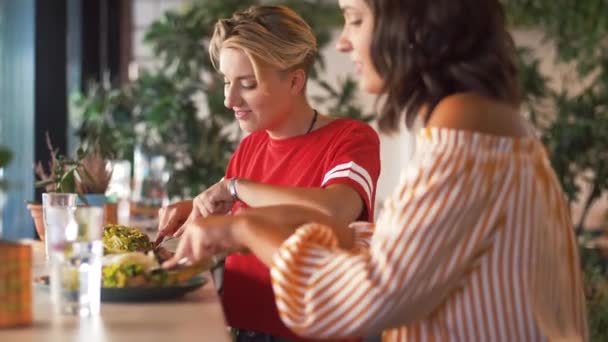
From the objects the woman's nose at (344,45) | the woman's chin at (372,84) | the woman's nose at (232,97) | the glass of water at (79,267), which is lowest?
the glass of water at (79,267)

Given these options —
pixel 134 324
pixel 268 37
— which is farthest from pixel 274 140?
pixel 134 324

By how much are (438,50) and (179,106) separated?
12.6ft

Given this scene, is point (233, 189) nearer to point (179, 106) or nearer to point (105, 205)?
point (105, 205)

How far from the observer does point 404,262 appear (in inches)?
57.5

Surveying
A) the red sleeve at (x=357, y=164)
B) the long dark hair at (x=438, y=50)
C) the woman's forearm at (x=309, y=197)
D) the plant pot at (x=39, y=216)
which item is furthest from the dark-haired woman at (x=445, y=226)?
the plant pot at (x=39, y=216)

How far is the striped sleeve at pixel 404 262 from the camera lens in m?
1.46

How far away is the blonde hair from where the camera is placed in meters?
2.39

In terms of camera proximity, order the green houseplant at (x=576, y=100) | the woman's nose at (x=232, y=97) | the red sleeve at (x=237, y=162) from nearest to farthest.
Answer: the woman's nose at (x=232, y=97), the red sleeve at (x=237, y=162), the green houseplant at (x=576, y=100)

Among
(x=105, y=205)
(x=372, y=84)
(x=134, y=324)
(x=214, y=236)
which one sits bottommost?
(x=105, y=205)

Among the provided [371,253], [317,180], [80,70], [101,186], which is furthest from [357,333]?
[80,70]

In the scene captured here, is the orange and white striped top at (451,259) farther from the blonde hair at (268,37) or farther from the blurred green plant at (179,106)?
the blurred green plant at (179,106)

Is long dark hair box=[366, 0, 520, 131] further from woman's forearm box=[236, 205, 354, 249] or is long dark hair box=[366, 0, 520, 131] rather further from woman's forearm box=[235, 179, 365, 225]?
woman's forearm box=[235, 179, 365, 225]

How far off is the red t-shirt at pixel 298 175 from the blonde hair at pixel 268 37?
0.63 ft

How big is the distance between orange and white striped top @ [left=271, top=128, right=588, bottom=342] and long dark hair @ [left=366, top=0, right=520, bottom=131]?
0.09 meters
